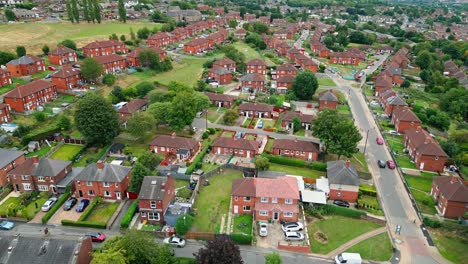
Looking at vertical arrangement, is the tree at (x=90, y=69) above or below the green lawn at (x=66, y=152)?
above

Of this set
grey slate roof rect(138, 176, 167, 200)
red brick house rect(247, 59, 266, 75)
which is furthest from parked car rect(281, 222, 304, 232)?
red brick house rect(247, 59, 266, 75)

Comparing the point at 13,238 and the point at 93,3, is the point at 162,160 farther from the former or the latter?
the point at 93,3

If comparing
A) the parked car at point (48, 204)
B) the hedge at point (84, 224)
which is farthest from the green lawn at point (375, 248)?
the parked car at point (48, 204)

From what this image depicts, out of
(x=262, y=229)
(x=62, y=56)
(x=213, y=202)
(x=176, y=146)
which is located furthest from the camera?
(x=62, y=56)

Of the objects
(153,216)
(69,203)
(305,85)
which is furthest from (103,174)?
(305,85)

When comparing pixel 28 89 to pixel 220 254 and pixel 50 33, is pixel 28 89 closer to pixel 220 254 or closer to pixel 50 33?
pixel 220 254

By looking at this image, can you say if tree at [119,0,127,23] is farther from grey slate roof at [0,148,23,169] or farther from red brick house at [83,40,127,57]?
grey slate roof at [0,148,23,169]

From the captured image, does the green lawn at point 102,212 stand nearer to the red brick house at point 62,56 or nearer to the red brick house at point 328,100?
the red brick house at point 328,100
